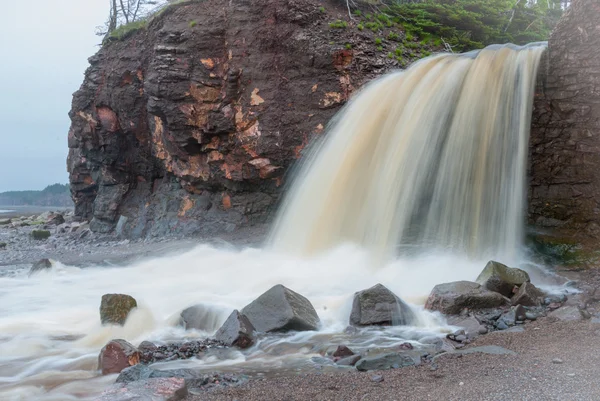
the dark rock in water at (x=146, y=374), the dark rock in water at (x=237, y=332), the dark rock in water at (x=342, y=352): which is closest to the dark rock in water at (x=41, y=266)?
the dark rock in water at (x=237, y=332)

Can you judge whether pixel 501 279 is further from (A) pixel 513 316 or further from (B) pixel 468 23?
(B) pixel 468 23

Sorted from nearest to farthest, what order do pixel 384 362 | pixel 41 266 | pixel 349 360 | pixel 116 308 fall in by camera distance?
pixel 384 362
pixel 349 360
pixel 116 308
pixel 41 266

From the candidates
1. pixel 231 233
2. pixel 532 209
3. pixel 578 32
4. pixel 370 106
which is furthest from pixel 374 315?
pixel 231 233

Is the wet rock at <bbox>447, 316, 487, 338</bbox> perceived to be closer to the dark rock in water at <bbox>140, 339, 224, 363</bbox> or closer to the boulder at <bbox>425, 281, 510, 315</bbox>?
the boulder at <bbox>425, 281, 510, 315</bbox>

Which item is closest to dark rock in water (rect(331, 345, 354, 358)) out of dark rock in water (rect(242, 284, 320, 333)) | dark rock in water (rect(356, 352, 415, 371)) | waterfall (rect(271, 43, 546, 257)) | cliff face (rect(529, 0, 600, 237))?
dark rock in water (rect(356, 352, 415, 371))

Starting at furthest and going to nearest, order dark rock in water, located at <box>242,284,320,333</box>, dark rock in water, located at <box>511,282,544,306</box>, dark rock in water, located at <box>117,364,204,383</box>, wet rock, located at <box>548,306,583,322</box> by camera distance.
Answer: dark rock in water, located at <box>511,282,544,306</box> → dark rock in water, located at <box>242,284,320,333</box> → wet rock, located at <box>548,306,583,322</box> → dark rock in water, located at <box>117,364,204,383</box>

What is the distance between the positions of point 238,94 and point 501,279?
9.34 m

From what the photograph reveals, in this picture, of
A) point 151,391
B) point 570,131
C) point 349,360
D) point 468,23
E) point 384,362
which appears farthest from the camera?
point 468,23

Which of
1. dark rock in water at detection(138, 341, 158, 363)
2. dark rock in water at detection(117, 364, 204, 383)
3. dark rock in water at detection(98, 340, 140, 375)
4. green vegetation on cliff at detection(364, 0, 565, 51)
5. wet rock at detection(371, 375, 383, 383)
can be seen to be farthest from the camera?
green vegetation on cliff at detection(364, 0, 565, 51)

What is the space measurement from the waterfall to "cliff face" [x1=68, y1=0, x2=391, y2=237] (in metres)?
2.02

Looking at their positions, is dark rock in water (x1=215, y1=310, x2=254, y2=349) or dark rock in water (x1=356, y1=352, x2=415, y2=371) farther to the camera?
dark rock in water (x1=215, y1=310, x2=254, y2=349)

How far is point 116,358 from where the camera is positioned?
15.2ft

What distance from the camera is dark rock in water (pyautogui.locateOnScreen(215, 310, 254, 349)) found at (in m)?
5.16

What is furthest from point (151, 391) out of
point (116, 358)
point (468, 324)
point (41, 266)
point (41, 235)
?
point (41, 235)
